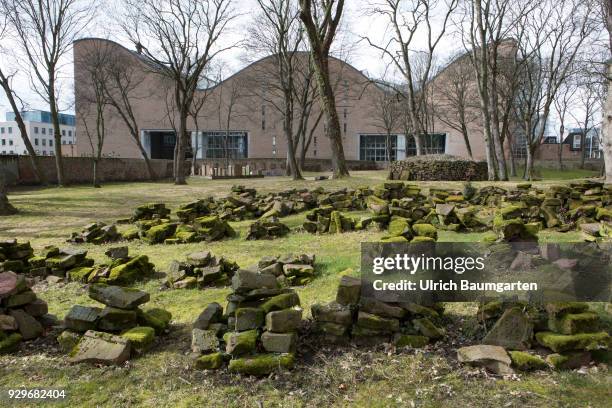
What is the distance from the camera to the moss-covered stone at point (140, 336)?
438 cm

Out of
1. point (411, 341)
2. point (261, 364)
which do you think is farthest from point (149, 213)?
point (411, 341)

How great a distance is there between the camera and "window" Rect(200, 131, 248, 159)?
62.8m

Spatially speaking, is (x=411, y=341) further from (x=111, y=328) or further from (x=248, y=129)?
(x=248, y=129)

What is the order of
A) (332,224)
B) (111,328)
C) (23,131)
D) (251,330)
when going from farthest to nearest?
(23,131), (332,224), (111,328), (251,330)

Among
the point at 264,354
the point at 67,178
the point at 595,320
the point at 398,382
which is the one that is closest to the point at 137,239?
the point at 264,354

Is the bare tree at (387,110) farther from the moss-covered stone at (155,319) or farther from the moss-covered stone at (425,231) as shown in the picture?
the moss-covered stone at (155,319)

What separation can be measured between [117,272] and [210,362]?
3560 millimetres

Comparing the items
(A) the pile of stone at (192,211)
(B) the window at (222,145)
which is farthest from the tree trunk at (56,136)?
(B) the window at (222,145)

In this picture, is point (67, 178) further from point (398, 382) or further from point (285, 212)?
point (398, 382)

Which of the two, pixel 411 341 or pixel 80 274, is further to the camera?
pixel 80 274

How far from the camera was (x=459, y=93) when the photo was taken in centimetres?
4378

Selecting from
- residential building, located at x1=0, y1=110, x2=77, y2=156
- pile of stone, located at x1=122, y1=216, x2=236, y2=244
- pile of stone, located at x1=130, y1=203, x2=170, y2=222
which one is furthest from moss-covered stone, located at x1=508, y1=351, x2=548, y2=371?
residential building, located at x1=0, y1=110, x2=77, y2=156

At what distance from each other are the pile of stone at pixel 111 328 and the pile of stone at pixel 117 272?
1830 millimetres

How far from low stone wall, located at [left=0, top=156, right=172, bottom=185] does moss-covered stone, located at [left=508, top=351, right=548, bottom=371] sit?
2613 centimetres
